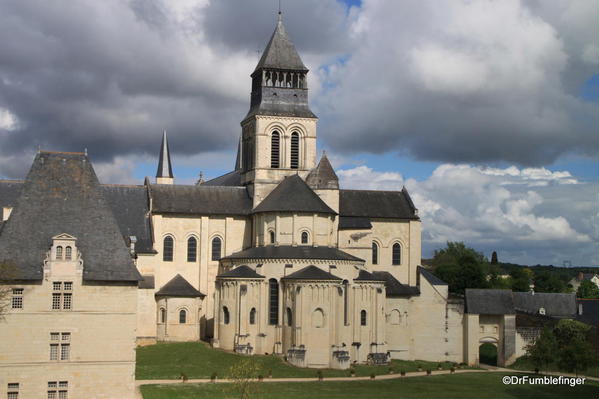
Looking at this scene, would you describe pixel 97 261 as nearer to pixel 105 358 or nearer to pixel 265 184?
pixel 105 358

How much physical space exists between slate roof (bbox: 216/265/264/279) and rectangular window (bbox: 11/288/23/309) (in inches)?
968

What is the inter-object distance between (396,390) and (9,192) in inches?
1436

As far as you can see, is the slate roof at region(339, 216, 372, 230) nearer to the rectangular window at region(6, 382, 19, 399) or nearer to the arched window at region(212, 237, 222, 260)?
the arched window at region(212, 237, 222, 260)

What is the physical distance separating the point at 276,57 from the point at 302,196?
14.3 metres

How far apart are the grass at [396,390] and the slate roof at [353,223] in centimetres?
1840

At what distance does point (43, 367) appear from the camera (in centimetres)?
4078

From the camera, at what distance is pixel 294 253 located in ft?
213

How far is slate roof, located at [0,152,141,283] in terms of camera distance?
41781 millimetres

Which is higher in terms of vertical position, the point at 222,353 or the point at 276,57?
the point at 276,57

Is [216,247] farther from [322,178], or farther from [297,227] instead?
[322,178]

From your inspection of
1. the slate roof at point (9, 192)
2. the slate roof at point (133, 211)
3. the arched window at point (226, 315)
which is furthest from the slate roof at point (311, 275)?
the slate roof at point (9, 192)

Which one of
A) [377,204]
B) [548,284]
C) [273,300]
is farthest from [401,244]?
[548,284]

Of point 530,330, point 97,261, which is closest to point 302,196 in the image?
point 530,330

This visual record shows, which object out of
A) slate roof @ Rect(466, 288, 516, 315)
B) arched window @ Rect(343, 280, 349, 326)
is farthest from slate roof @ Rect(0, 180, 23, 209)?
slate roof @ Rect(466, 288, 516, 315)
